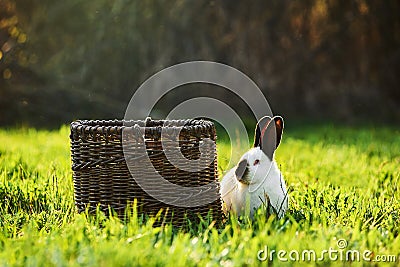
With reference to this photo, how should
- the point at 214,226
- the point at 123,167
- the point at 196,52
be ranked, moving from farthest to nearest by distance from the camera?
1. the point at 196,52
2. the point at 214,226
3. the point at 123,167

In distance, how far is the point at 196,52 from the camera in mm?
6973

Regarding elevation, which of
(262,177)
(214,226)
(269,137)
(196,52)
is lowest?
(214,226)

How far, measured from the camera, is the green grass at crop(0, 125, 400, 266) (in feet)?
7.28

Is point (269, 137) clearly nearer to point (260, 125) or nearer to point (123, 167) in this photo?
point (260, 125)

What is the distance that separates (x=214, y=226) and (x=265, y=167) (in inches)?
13.5

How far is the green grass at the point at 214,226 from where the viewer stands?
222 centimetres

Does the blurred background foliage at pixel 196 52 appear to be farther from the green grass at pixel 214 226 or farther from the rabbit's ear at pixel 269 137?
the rabbit's ear at pixel 269 137

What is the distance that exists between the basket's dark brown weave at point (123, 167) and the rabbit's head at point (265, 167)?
149mm

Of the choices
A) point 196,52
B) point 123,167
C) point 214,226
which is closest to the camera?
point 123,167

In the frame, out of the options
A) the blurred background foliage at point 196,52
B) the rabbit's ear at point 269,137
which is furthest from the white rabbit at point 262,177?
the blurred background foliage at point 196,52

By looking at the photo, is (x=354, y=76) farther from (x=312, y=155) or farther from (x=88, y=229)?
(x=88, y=229)

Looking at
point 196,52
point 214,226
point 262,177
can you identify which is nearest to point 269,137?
point 262,177

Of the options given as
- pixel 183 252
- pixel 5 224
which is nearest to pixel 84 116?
pixel 5 224

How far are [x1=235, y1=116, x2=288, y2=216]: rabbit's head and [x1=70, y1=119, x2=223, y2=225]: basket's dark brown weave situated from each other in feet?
0.49
